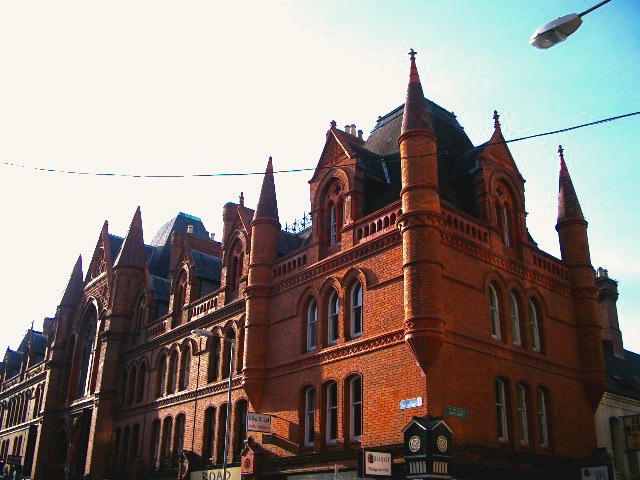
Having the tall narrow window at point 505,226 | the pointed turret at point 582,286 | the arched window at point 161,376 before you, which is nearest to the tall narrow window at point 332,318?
the tall narrow window at point 505,226

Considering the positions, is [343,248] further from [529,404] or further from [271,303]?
[529,404]

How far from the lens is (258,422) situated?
85.8ft

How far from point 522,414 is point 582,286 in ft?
23.6

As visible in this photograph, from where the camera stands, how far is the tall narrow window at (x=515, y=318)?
25.8 m

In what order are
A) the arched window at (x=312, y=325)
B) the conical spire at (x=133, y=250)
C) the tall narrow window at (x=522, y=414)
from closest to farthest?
the tall narrow window at (x=522, y=414), the arched window at (x=312, y=325), the conical spire at (x=133, y=250)

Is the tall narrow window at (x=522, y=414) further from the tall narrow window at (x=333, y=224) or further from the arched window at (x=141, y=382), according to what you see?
the arched window at (x=141, y=382)

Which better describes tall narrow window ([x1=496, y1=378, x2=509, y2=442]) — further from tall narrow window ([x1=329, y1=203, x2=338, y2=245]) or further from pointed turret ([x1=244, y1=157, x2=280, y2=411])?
pointed turret ([x1=244, y1=157, x2=280, y2=411])

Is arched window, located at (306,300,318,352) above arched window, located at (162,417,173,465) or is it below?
above

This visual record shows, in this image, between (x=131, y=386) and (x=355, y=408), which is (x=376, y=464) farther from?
(x=131, y=386)

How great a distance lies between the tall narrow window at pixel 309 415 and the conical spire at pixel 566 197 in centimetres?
1331

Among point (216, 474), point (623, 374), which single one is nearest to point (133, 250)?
point (216, 474)

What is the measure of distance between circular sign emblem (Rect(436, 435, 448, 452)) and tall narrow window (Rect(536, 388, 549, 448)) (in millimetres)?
6782

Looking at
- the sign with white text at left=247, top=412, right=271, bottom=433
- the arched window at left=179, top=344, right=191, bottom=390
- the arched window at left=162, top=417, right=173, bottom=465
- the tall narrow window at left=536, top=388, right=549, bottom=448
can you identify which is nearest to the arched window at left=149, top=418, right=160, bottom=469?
the arched window at left=162, top=417, right=173, bottom=465

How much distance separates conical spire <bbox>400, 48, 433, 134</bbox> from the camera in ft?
81.0
